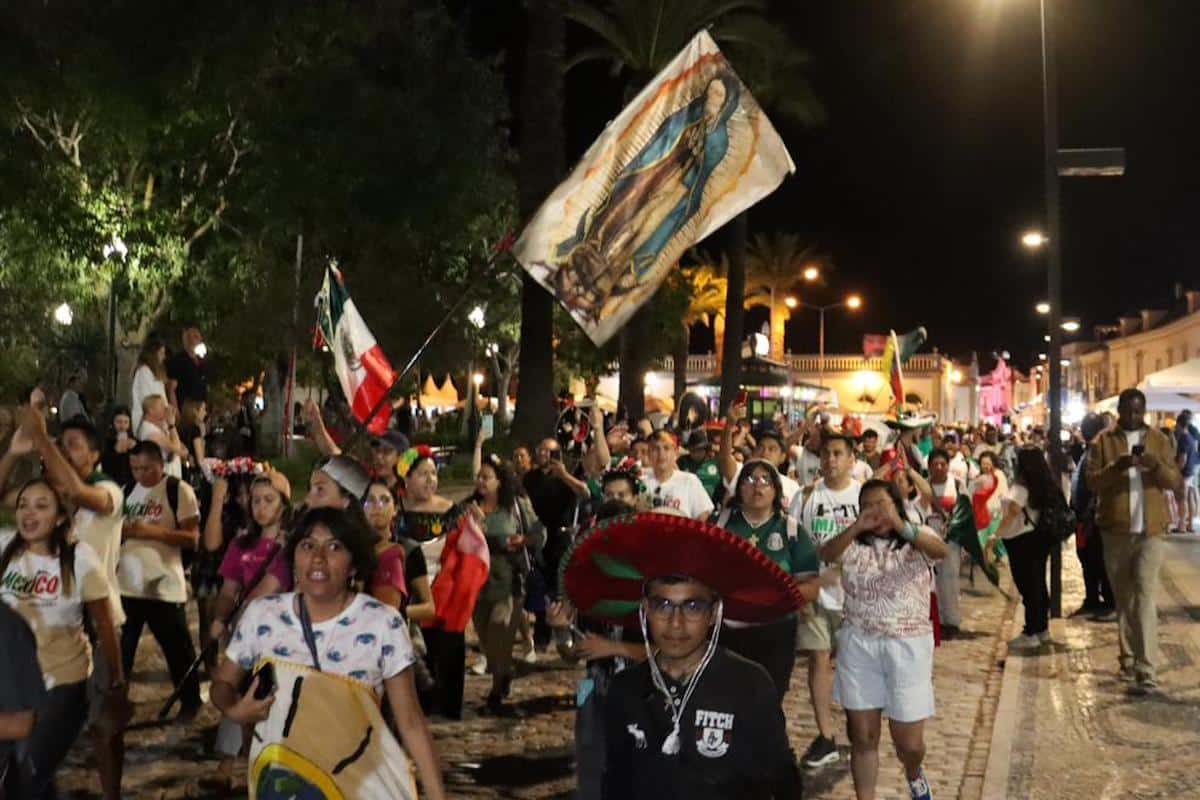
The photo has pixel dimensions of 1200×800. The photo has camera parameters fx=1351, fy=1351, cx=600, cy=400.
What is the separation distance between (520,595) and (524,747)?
1.63 meters

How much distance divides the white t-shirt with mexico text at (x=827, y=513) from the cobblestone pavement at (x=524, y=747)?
0.95 meters

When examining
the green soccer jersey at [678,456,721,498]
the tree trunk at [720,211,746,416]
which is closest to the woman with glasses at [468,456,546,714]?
the green soccer jersey at [678,456,721,498]

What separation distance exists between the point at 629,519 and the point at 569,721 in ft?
18.1

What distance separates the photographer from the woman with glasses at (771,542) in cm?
660

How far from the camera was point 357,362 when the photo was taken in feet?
29.3

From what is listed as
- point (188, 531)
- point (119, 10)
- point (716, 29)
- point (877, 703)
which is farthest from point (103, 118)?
point (877, 703)

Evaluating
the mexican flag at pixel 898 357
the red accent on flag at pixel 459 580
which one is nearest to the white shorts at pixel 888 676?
the red accent on flag at pixel 459 580

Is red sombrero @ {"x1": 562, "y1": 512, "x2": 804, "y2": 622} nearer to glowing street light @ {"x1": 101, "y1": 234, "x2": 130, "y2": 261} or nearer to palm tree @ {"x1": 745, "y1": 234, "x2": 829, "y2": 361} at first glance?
glowing street light @ {"x1": 101, "y1": 234, "x2": 130, "y2": 261}

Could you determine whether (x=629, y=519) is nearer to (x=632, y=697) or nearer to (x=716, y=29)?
(x=632, y=697)

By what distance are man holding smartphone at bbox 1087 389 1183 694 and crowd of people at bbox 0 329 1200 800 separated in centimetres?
2

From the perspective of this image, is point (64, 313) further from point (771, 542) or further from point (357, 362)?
point (771, 542)

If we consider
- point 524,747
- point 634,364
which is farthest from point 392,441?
point 634,364

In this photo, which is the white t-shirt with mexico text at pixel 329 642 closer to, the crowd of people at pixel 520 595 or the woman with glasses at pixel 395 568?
the crowd of people at pixel 520 595

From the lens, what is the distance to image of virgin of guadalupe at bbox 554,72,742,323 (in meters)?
7.41
